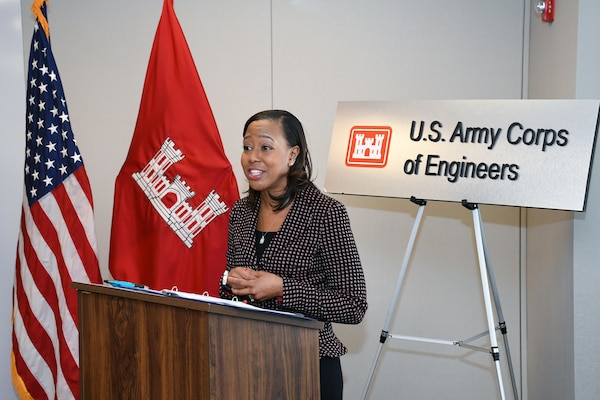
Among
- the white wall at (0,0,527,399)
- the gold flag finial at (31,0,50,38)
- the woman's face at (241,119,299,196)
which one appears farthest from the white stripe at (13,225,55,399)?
the woman's face at (241,119,299,196)

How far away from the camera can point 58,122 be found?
3195 mm

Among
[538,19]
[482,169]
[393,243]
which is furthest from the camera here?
[393,243]

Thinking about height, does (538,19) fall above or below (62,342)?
above

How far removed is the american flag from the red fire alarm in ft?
6.92

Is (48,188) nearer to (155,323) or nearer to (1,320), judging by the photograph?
(1,320)

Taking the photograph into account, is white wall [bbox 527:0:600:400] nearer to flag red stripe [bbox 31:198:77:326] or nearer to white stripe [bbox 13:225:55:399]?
flag red stripe [bbox 31:198:77:326]

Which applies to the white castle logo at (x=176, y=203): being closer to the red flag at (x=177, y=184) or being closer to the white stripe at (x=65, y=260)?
the red flag at (x=177, y=184)

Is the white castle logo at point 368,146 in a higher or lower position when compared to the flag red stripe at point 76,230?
higher

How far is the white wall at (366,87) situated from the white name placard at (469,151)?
0.87 m

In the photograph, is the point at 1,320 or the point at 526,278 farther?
the point at 526,278

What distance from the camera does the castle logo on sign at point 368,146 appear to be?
3.09 m

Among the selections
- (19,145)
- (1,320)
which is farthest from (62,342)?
(19,145)

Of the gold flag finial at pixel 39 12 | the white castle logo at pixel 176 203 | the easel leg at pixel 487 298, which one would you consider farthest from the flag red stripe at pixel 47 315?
the easel leg at pixel 487 298

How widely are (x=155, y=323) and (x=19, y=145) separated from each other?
1.65 meters
